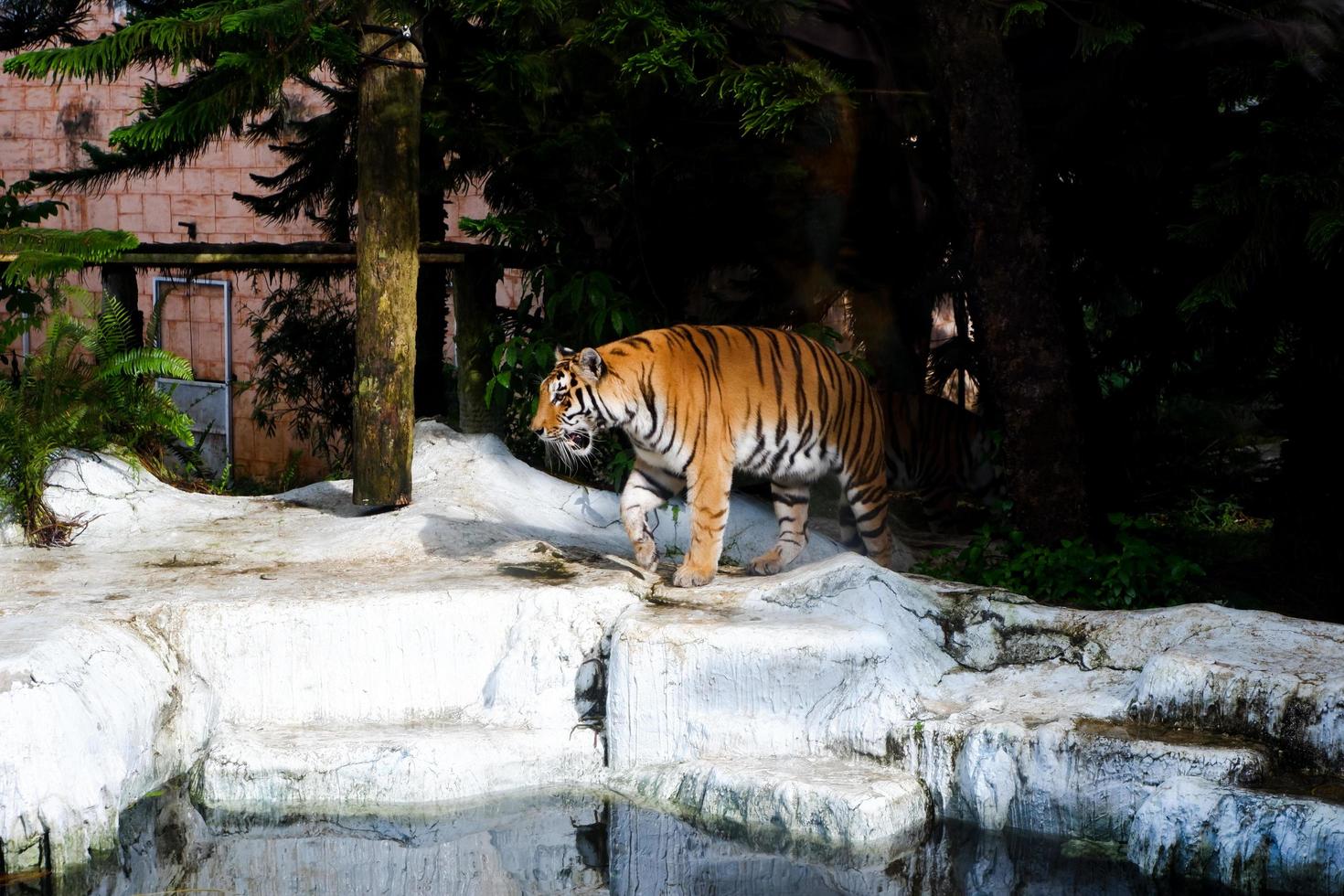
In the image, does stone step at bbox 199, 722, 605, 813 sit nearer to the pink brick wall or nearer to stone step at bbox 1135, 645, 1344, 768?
stone step at bbox 1135, 645, 1344, 768

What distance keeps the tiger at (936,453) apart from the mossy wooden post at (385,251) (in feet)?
8.84

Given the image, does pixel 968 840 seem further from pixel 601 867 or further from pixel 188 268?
pixel 188 268

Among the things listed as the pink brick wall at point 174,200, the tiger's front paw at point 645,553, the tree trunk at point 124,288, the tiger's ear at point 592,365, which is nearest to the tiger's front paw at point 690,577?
the tiger's front paw at point 645,553

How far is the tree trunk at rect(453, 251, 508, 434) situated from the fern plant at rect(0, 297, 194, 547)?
139 centimetres

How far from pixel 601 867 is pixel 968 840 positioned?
1.09 m

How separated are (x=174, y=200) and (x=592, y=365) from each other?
807 centimetres

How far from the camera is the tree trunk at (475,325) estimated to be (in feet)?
22.4

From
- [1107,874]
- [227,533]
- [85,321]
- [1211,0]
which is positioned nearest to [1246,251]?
[1211,0]

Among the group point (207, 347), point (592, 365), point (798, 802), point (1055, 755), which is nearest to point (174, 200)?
point (207, 347)

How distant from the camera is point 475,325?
22.6ft

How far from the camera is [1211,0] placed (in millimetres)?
5152

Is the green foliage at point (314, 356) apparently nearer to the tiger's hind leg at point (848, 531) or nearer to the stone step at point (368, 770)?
Answer: the tiger's hind leg at point (848, 531)

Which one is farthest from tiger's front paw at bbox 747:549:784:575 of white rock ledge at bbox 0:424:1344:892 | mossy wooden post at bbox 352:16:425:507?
mossy wooden post at bbox 352:16:425:507

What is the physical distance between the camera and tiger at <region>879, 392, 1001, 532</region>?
736 centimetres
